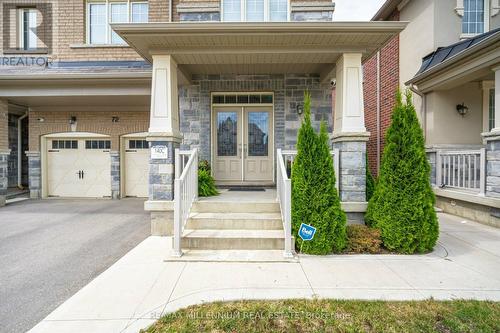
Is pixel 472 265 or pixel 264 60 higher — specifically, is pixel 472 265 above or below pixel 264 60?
below

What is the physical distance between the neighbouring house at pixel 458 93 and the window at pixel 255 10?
3511 mm

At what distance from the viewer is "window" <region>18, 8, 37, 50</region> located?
8.92m

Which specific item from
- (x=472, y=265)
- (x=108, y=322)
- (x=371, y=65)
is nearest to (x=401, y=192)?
(x=472, y=265)

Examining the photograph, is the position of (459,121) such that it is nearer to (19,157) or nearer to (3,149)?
(3,149)

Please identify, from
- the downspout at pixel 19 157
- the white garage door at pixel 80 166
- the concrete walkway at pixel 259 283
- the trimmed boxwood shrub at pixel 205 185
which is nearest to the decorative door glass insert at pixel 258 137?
the trimmed boxwood shrub at pixel 205 185

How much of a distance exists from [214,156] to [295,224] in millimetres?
3543

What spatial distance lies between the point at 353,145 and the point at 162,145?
343cm

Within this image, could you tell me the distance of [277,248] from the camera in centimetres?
415

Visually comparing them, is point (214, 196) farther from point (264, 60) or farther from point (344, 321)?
point (344, 321)

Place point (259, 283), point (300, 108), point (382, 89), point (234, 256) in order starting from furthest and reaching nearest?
point (382, 89) < point (300, 108) < point (234, 256) < point (259, 283)

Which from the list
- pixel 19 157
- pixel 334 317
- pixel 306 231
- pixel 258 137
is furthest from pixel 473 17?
pixel 19 157

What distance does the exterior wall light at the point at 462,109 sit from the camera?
7.14 meters

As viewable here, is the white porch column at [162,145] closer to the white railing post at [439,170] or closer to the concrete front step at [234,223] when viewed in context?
the concrete front step at [234,223]

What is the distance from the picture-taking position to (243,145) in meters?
7.05
